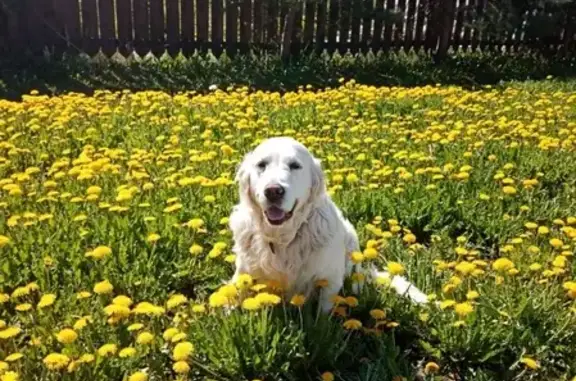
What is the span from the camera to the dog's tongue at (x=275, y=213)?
10.2 feet

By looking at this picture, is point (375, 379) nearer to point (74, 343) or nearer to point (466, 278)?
point (466, 278)

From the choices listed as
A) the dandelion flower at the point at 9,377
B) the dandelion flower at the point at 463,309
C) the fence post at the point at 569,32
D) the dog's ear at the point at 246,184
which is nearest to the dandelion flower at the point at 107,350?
the dandelion flower at the point at 9,377

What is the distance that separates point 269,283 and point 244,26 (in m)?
9.78

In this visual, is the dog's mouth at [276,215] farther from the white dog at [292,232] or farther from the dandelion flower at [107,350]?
the dandelion flower at [107,350]

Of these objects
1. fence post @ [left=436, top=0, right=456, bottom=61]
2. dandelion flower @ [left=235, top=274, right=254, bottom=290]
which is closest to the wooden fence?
fence post @ [left=436, top=0, right=456, bottom=61]

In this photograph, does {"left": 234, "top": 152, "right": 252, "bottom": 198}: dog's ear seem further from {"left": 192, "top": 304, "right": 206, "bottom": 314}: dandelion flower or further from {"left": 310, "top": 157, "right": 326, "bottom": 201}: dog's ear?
{"left": 192, "top": 304, "right": 206, "bottom": 314}: dandelion flower

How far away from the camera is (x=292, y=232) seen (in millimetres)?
3301

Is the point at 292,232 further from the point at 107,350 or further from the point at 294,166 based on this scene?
the point at 107,350

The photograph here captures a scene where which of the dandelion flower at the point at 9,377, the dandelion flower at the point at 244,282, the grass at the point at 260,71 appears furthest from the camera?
the grass at the point at 260,71

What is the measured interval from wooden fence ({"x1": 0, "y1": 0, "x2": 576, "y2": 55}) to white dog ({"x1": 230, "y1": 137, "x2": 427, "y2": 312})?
8.67 metres

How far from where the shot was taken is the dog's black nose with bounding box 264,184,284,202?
304 cm

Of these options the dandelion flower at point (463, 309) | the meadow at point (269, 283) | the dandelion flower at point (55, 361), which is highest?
the dandelion flower at point (463, 309)

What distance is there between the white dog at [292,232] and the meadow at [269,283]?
0.13m

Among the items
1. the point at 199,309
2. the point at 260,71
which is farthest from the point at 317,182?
the point at 260,71
